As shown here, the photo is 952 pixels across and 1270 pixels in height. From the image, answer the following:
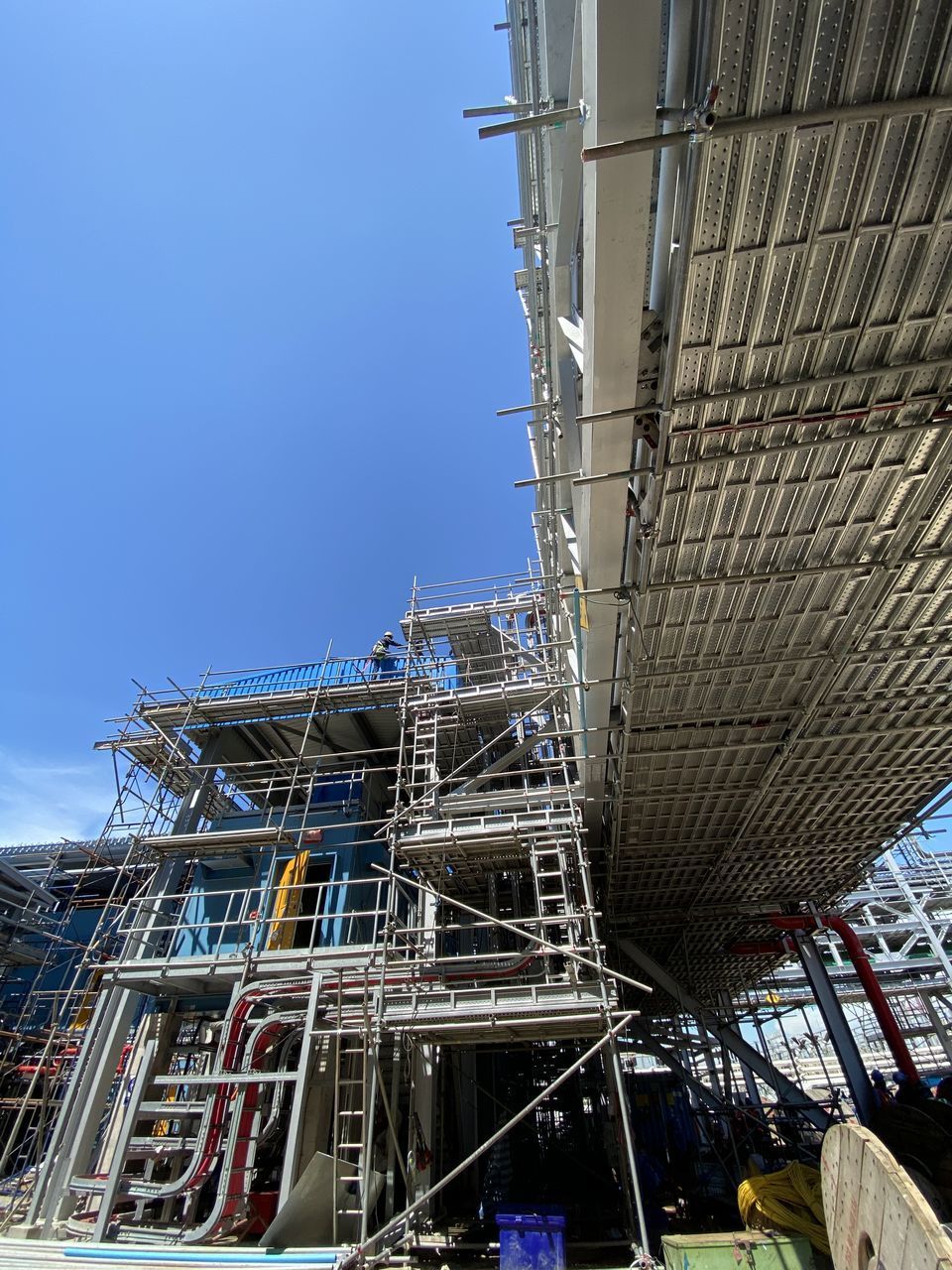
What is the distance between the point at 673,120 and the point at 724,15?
0.63 m

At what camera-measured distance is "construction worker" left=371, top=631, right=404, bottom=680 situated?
52.6 ft

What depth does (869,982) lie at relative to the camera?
16.0 metres

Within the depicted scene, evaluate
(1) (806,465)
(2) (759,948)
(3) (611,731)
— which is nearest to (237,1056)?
(3) (611,731)

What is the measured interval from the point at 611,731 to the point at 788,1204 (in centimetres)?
686

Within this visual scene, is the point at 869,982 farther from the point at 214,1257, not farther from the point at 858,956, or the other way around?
the point at 214,1257

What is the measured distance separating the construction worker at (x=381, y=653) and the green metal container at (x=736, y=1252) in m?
12.0

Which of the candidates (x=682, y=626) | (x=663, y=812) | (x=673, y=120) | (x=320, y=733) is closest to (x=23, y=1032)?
(x=320, y=733)

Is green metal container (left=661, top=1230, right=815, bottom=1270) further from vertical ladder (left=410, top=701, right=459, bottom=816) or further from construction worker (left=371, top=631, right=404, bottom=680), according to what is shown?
construction worker (left=371, top=631, right=404, bottom=680)

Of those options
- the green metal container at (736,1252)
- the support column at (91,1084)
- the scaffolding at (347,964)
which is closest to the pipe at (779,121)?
the scaffolding at (347,964)

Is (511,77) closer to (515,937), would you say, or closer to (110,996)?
(515,937)

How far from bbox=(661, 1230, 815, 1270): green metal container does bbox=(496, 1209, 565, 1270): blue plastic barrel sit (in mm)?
1196

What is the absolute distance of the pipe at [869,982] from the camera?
1474cm

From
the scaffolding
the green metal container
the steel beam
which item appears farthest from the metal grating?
the green metal container

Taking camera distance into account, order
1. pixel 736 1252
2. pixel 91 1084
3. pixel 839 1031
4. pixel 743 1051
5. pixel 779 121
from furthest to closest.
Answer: pixel 839 1031, pixel 743 1051, pixel 91 1084, pixel 736 1252, pixel 779 121
